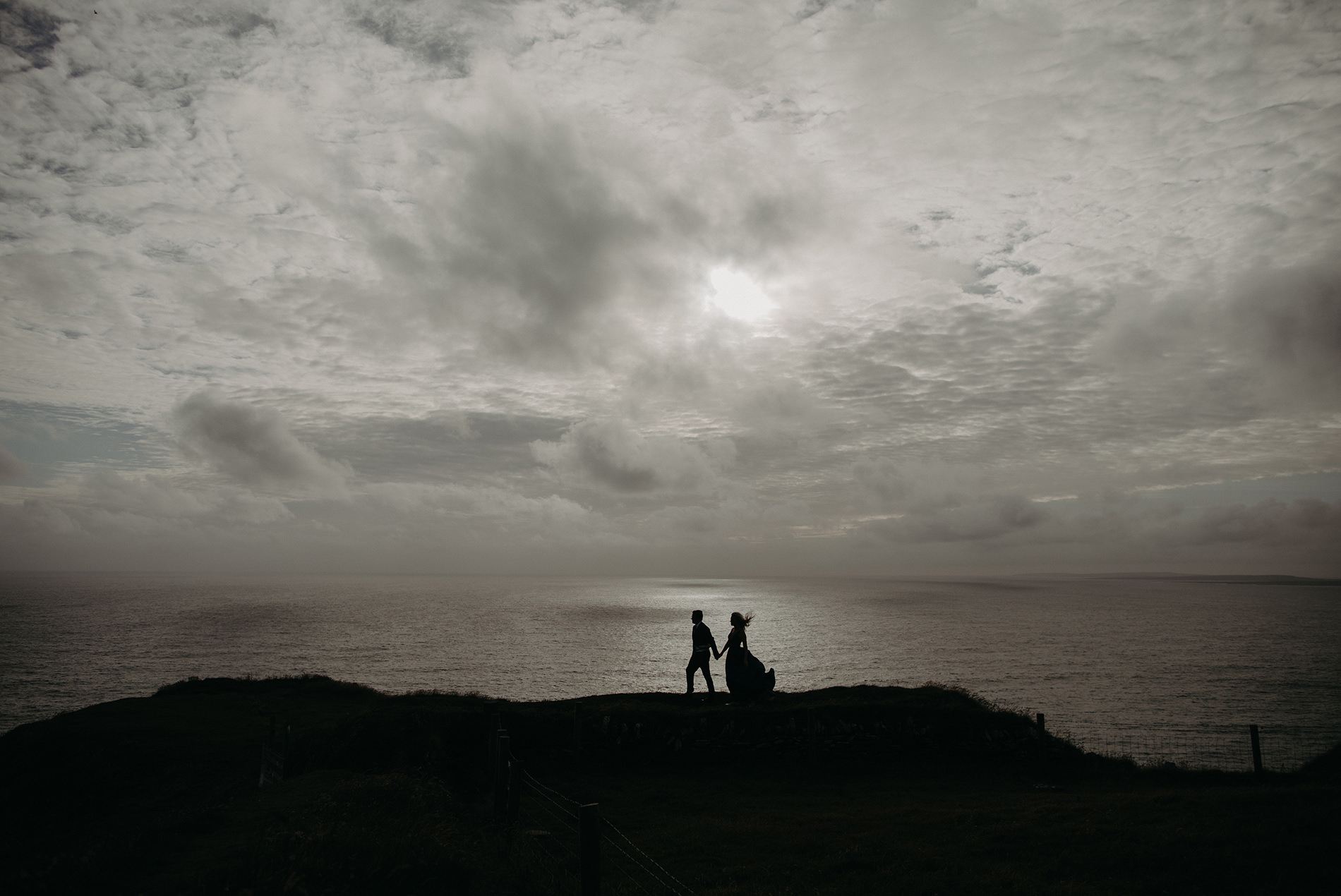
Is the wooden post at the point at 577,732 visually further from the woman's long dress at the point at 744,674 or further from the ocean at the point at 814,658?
the ocean at the point at 814,658

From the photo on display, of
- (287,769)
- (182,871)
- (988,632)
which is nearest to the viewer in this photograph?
(182,871)

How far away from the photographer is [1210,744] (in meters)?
28.8

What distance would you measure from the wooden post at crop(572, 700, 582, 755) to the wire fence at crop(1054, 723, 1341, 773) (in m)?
19.0

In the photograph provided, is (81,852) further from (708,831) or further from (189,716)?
(189,716)

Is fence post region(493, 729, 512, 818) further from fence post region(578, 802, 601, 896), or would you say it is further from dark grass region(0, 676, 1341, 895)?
fence post region(578, 802, 601, 896)

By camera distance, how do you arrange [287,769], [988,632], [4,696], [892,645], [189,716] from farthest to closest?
[988,632] → [892,645] → [4,696] → [189,716] → [287,769]

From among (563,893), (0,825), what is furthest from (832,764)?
(0,825)

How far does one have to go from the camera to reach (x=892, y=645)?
222ft

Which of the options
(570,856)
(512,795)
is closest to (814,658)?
(570,856)

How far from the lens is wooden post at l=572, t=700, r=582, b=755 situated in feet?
64.3

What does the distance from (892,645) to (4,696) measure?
7000 centimetres

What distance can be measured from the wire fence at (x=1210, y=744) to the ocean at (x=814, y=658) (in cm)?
15

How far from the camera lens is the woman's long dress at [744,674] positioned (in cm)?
2073

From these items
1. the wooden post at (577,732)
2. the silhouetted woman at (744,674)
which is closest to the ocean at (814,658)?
the silhouetted woman at (744,674)
